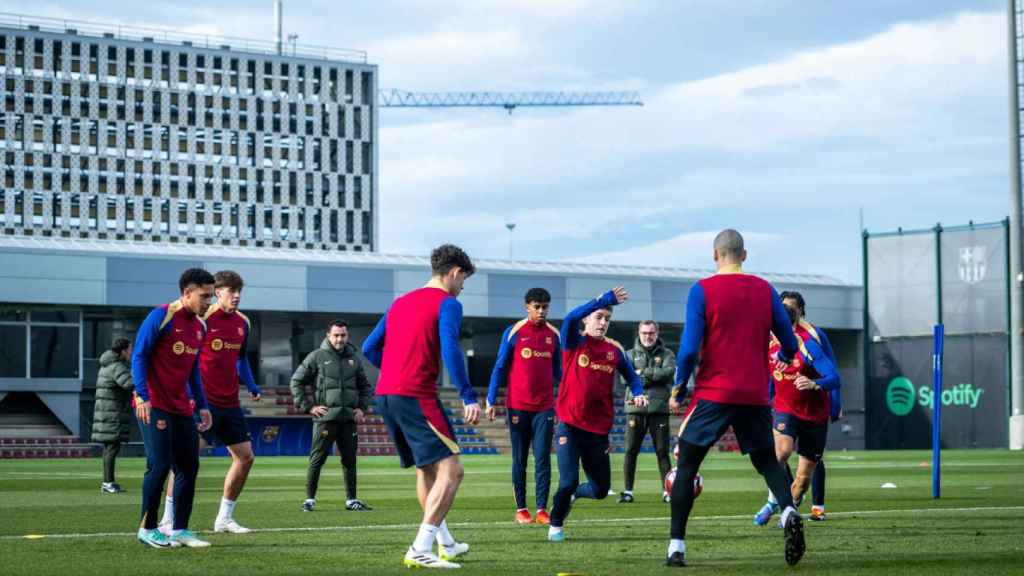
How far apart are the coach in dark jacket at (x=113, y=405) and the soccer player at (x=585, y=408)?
908cm

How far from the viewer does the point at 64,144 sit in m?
115

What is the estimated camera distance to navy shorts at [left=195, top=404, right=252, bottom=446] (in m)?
12.5

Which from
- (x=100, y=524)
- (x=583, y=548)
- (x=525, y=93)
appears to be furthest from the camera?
(x=525, y=93)

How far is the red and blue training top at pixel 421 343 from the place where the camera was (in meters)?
9.27

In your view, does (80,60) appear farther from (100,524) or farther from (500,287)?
(100,524)

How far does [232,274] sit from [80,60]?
106 meters

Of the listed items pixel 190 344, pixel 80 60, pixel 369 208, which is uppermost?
pixel 80 60

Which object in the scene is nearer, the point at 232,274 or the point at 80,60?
the point at 232,274

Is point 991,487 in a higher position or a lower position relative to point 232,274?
lower

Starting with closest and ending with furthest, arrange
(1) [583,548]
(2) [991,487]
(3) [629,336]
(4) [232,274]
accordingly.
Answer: (1) [583,548] → (4) [232,274] → (2) [991,487] → (3) [629,336]

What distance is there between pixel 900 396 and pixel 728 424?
51.5m

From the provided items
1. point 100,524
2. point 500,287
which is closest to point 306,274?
point 500,287

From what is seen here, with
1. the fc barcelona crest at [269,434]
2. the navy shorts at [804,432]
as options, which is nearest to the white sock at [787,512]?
the navy shorts at [804,432]

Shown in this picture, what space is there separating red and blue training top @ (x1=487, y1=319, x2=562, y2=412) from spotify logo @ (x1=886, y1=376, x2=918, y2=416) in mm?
47094
